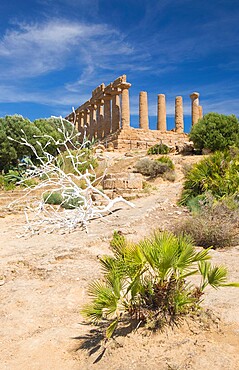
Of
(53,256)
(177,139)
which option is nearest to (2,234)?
(53,256)

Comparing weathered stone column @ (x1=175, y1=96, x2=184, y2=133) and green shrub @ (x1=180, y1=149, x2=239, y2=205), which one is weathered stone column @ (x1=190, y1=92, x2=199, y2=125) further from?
green shrub @ (x1=180, y1=149, x2=239, y2=205)

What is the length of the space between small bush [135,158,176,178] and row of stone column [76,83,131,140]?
16.0 metres

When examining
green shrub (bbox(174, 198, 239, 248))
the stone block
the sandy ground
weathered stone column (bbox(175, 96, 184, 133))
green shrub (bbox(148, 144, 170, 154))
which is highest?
weathered stone column (bbox(175, 96, 184, 133))

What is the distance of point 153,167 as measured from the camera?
19453mm

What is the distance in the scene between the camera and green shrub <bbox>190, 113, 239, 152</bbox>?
944 inches

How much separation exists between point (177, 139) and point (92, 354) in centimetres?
3471

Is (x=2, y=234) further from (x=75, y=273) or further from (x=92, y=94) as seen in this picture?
(x=92, y=94)

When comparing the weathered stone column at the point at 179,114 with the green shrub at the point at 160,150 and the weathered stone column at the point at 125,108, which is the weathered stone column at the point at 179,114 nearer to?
the weathered stone column at the point at 125,108

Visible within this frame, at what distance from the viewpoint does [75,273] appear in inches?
236

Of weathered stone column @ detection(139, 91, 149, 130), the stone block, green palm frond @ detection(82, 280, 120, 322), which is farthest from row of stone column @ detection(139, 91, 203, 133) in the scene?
green palm frond @ detection(82, 280, 120, 322)

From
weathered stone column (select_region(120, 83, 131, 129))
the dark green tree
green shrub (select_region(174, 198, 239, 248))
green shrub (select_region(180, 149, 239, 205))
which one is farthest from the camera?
weathered stone column (select_region(120, 83, 131, 129))

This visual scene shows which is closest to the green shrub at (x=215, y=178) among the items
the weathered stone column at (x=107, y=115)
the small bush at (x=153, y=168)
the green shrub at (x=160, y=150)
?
the small bush at (x=153, y=168)

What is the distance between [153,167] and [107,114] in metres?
22.0

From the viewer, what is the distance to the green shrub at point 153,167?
19078 millimetres
